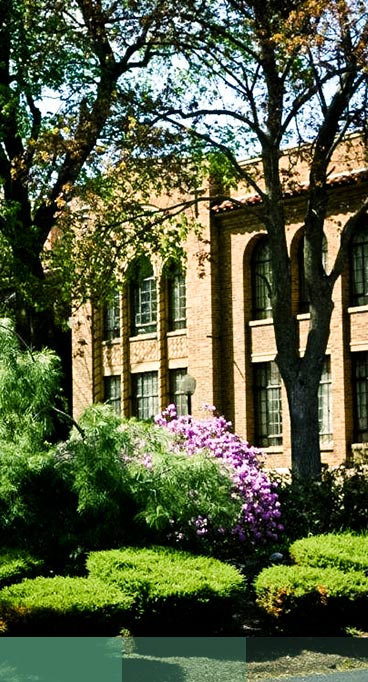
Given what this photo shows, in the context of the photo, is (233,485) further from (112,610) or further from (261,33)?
(261,33)

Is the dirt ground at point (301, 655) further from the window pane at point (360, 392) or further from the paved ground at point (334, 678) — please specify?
the window pane at point (360, 392)

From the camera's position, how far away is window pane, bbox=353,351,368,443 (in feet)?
113

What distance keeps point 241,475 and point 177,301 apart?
81.2 feet

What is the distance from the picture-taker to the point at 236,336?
126ft

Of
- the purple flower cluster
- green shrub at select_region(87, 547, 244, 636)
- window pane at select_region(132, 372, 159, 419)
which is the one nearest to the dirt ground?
green shrub at select_region(87, 547, 244, 636)

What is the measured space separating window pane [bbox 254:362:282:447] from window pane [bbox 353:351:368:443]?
2.94 metres

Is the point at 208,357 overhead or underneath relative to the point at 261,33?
underneath

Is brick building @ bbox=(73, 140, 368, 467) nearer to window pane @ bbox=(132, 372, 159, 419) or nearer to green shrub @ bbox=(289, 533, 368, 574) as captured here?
window pane @ bbox=(132, 372, 159, 419)

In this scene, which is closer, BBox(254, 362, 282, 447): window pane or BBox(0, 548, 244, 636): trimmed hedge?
BBox(0, 548, 244, 636): trimmed hedge

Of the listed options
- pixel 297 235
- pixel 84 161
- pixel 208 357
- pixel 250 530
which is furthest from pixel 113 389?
pixel 250 530

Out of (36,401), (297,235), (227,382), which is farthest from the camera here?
(227,382)

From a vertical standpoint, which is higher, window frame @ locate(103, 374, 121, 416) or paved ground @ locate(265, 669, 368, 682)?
window frame @ locate(103, 374, 121, 416)

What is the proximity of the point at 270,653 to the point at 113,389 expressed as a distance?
31899mm

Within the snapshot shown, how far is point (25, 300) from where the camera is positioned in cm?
2477
